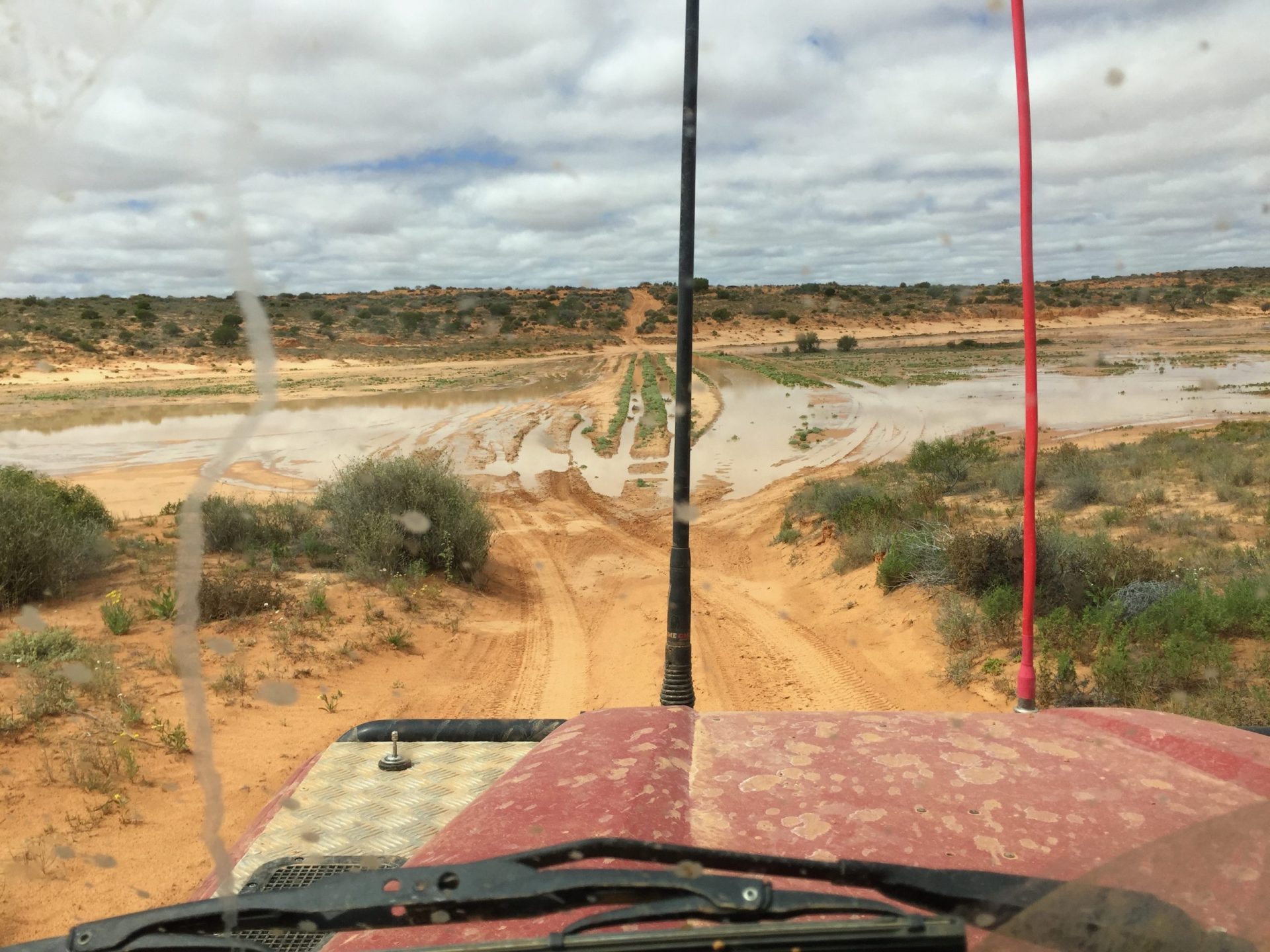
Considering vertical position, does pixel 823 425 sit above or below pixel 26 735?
above

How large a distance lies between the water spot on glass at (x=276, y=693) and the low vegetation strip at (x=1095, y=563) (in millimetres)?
6256

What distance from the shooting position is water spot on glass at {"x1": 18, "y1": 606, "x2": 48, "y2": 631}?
9.64m

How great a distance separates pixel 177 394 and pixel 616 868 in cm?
4461

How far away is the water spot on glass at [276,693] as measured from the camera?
885 cm

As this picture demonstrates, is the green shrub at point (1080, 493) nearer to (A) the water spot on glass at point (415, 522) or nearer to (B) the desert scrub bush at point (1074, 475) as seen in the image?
(B) the desert scrub bush at point (1074, 475)

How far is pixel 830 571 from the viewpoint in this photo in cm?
1307

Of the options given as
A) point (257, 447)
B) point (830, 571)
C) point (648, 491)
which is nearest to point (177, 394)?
point (257, 447)

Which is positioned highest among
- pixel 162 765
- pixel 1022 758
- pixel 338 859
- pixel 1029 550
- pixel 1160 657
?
pixel 1029 550

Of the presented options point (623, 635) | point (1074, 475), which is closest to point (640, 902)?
point (623, 635)

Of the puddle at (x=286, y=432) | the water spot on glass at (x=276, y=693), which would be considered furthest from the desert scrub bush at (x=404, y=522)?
the puddle at (x=286, y=432)

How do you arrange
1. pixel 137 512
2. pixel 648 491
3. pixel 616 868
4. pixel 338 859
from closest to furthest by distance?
pixel 616 868 < pixel 338 859 < pixel 137 512 < pixel 648 491

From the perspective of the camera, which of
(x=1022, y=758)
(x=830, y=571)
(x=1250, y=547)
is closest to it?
(x=1022, y=758)

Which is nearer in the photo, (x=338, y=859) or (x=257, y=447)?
(x=338, y=859)

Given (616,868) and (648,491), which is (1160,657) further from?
(648,491)
